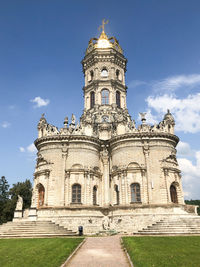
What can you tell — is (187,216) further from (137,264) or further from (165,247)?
(137,264)

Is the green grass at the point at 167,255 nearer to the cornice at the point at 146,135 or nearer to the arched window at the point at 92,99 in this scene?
the cornice at the point at 146,135

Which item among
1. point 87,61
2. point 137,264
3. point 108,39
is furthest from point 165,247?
point 108,39

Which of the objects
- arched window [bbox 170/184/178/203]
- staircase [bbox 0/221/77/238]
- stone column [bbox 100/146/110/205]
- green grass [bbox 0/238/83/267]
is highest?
stone column [bbox 100/146/110/205]

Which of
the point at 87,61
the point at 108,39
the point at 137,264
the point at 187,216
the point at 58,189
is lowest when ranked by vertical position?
the point at 137,264

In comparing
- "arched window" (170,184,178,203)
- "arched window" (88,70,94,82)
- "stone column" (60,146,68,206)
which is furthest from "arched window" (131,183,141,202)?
"arched window" (88,70,94,82)

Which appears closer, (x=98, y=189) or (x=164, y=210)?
(x=164, y=210)

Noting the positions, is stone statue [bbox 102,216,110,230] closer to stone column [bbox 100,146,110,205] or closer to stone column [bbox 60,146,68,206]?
stone column [bbox 100,146,110,205]

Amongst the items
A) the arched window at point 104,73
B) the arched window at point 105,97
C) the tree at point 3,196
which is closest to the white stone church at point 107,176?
the arched window at point 105,97

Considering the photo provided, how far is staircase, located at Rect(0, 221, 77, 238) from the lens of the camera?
23.6 metres

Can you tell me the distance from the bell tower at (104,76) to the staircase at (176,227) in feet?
68.8

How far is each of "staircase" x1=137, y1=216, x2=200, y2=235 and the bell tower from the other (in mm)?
20983

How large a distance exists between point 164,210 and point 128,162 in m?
7.06

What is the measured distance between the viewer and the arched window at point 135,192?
29797 millimetres

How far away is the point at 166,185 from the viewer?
29734 millimetres
